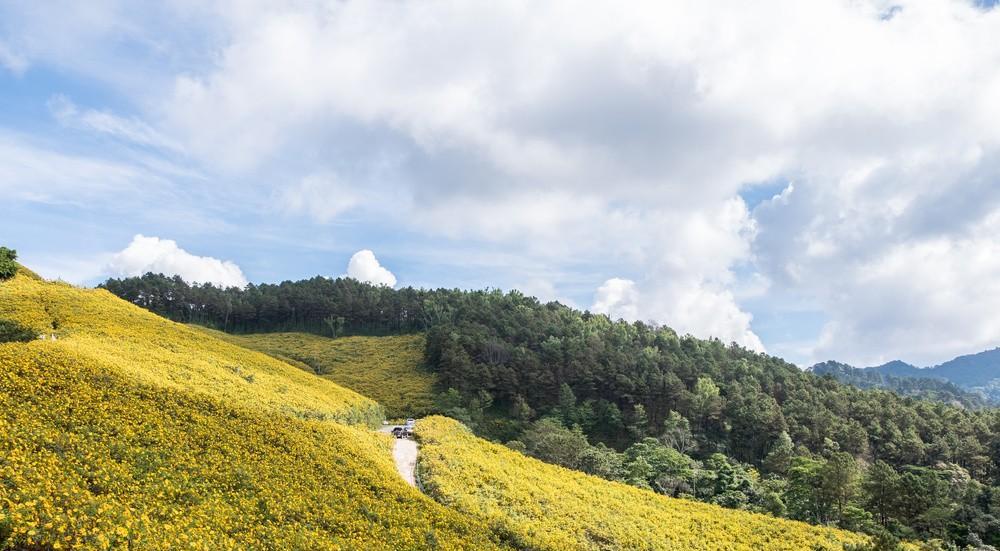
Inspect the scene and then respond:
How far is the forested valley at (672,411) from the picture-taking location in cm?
4222

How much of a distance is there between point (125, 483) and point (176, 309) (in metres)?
120

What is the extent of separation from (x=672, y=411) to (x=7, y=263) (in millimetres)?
78947

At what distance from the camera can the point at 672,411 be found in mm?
78500

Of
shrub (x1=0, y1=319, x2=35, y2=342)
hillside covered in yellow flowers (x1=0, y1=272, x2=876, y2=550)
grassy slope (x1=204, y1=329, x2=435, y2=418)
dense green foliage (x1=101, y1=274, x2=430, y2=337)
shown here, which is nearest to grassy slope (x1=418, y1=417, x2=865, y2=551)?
hillside covered in yellow flowers (x1=0, y1=272, x2=876, y2=550)

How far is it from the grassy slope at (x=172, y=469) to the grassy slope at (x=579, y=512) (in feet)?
9.75

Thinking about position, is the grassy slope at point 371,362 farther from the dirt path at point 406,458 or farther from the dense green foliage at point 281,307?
the dirt path at point 406,458

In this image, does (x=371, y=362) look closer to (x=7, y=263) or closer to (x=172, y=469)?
(x=7, y=263)

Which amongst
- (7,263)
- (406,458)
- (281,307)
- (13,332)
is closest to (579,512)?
(406,458)

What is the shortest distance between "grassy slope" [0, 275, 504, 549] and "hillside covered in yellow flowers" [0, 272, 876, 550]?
0.05 m

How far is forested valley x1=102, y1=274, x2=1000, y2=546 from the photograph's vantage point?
42.2 metres

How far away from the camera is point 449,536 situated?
52.9 ft

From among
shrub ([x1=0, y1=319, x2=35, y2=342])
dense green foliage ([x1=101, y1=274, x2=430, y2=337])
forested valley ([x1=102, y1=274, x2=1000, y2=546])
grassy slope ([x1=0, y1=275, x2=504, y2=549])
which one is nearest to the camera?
grassy slope ([x1=0, y1=275, x2=504, y2=549])

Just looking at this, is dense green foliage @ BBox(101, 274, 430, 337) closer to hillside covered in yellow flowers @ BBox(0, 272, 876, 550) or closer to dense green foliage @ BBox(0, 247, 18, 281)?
dense green foliage @ BBox(0, 247, 18, 281)

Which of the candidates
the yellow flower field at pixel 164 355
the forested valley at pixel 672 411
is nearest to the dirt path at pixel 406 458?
the yellow flower field at pixel 164 355
